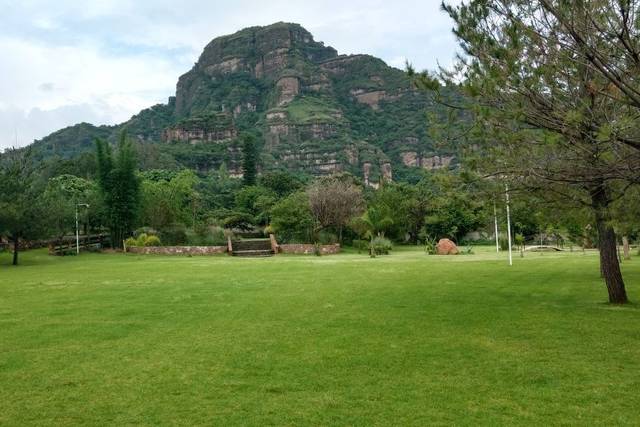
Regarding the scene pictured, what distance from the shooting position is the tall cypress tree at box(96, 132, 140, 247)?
111 feet

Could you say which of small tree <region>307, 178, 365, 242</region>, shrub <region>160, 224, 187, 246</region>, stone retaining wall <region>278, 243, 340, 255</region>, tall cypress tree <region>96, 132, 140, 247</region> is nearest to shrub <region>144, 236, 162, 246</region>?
shrub <region>160, 224, 187, 246</region>

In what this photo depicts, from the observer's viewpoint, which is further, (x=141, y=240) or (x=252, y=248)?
(x=252, y=248)

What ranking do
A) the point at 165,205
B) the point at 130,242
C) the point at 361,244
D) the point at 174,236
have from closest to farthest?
the point at 130,242, the point at 174,236, the point at 361,244, the point at 165,205

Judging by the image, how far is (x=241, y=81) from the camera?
515 ft

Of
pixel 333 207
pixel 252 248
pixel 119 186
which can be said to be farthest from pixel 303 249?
pixel 119 186

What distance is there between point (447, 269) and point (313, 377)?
516 inches

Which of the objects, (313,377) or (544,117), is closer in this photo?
(313,377)

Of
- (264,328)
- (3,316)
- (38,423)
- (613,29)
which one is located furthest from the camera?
(3,316)

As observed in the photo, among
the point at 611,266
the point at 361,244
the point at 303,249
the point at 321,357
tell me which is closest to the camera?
the point at 321,357

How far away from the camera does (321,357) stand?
6555mm

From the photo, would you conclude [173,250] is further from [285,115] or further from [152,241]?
[285,115]

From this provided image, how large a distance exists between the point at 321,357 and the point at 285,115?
419ft

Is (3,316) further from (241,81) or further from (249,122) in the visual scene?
(241,81)

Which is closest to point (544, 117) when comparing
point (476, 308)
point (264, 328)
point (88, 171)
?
point (476, 308)
